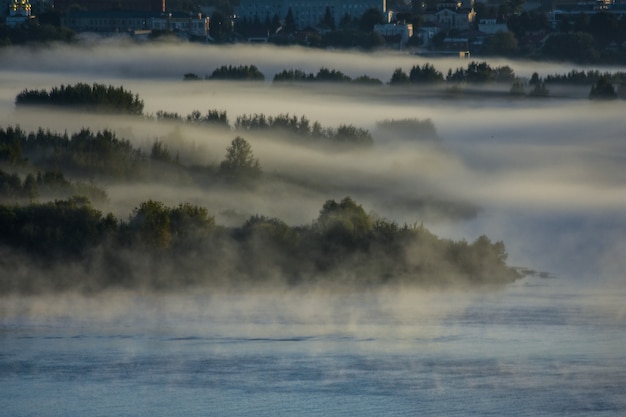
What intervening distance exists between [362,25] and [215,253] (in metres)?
53.3

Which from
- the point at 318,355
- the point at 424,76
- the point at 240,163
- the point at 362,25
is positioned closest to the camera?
the point at 318,355

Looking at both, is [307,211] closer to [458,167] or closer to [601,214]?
[601,214]

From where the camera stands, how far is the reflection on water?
18.2 meters

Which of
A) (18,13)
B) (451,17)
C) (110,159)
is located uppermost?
(110,159)

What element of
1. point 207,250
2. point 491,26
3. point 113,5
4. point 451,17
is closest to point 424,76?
point 491,26

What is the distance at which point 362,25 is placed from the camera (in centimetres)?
7950

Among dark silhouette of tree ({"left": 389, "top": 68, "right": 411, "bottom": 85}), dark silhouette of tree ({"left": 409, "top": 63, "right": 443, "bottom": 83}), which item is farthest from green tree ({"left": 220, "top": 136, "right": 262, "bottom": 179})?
dark silhouette of tree ({"left": 409, "top": 63, "right": 443, "bottom": 83})

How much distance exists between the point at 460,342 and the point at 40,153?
1507 cm

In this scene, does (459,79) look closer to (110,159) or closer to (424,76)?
(424,76)

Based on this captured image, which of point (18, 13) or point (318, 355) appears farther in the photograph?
point (18, 13)

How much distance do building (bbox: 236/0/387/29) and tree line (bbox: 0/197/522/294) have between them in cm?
5909

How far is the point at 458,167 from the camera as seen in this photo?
4094 centimetres

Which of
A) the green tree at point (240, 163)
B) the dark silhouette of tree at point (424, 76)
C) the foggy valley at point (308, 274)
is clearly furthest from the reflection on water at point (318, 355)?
the dark silhouette of tree at point (424, 76)

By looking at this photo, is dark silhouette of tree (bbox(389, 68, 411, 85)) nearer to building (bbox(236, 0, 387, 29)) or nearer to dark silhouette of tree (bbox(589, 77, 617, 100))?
dark silhouette of tree (bbox(589, 77, 617, 100))
